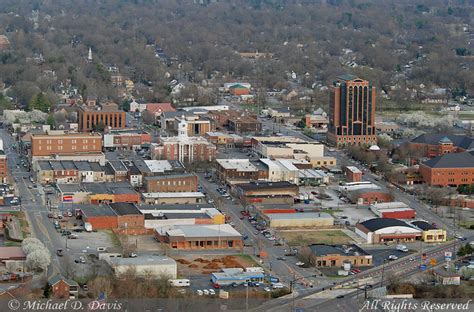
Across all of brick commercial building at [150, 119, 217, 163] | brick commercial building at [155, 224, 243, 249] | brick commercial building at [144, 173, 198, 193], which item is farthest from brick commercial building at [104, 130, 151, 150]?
brick commercial building at [155, 224, 243, 249]

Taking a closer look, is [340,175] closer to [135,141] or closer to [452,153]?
[452,153]

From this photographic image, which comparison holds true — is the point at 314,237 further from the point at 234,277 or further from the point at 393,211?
the point at 234,277

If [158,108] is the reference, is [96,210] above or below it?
below

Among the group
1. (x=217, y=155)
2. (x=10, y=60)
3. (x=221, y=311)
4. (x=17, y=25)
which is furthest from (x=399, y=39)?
(x=221, y=311)

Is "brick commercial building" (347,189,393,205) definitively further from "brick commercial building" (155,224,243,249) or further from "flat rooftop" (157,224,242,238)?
"brick commercial building" (155,224,243,249)

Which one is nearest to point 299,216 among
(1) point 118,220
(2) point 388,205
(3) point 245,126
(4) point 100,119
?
(2) point 388,205
